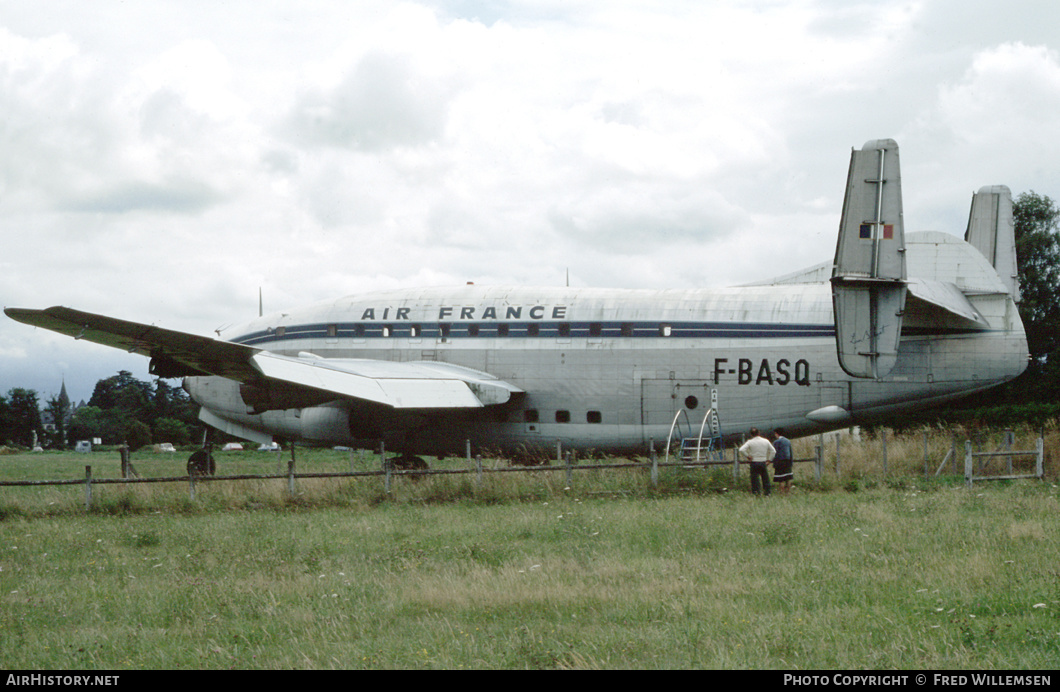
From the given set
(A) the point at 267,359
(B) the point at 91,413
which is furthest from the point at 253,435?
(B) the point at 91,413

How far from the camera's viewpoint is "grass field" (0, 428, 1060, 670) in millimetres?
7746

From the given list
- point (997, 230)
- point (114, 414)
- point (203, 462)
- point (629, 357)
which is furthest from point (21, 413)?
point (997, 230)

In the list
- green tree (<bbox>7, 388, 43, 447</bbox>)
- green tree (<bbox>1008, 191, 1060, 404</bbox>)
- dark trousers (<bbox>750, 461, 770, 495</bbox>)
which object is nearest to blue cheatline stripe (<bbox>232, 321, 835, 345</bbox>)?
dark trousers (<bbox>750, 461, 770, 495</bbox>)

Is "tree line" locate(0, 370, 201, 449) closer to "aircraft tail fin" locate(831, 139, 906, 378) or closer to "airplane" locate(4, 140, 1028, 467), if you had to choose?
"airplane" locate(4, 140, 1028, 467)

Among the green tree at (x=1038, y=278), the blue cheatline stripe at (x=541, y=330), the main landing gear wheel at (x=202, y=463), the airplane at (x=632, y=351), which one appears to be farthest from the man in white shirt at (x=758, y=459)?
the green tree at (x=1038, y=278)

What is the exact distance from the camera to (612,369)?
24906 mm

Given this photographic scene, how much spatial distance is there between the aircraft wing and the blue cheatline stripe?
3.79 ft

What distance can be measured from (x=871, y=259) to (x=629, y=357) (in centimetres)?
732

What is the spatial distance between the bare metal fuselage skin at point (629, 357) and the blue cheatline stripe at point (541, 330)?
0.12 feet

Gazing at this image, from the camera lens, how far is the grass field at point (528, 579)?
775 centimetres

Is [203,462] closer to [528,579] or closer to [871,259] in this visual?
[528,579]

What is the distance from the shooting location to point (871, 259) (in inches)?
758
